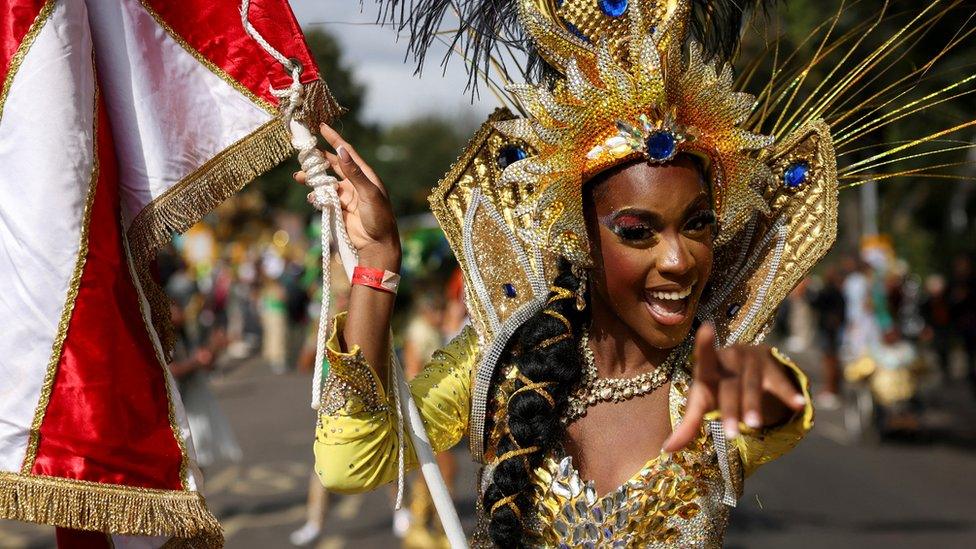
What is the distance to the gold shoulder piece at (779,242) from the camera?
2.55 meters

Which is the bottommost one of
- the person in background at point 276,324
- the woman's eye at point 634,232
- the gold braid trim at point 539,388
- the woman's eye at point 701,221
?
the gold braid trim at point 539,388

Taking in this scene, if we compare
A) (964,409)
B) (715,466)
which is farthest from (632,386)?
(964,409)

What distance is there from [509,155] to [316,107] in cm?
49

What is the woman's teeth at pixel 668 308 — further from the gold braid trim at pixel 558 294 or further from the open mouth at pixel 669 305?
the gold braid trim at pixel 558 294

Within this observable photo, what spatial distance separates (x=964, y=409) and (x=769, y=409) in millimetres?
12883

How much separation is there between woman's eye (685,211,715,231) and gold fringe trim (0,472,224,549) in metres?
1.26

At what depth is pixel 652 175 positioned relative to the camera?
7.85ft

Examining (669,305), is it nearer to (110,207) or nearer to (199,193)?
(199,193)

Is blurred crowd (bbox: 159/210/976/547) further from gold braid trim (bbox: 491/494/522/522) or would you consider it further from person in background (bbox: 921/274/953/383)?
gold braid trim (bbox: 491/494/522/522)

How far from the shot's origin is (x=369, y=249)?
2365 millimetres

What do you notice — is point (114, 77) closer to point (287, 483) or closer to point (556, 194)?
point (556, 194)

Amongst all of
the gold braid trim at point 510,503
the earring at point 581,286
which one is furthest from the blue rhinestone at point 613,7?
the gold braid trim at point 510,503

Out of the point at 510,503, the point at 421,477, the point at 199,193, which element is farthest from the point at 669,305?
the point at 421,477

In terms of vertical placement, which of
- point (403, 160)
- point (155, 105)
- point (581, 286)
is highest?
point (403, 160)
